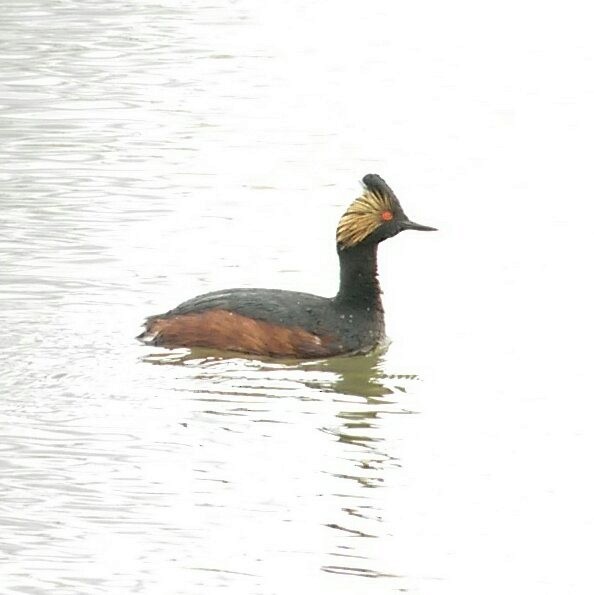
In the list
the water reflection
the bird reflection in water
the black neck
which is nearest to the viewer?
the bird reflection in water

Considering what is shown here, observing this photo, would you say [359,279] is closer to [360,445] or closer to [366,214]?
[366,214]

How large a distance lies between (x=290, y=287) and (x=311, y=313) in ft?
6.51

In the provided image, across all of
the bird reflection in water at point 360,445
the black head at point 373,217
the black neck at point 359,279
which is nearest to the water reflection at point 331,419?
the bird reflection in water at point 360,445

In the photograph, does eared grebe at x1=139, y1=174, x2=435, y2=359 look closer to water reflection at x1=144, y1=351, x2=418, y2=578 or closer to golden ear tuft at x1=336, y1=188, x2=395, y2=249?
golden ear tuft at x1=336, y1=188, x2=395, y2=249

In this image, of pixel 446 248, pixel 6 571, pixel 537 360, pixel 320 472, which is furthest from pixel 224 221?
pixel 6 571

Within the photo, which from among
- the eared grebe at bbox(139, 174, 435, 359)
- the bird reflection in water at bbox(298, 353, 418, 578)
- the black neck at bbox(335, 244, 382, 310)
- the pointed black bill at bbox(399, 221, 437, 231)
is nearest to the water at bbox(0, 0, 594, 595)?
the bird reflection in water at bbox(298, 353, 418, 578)

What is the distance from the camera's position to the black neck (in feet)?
47.5

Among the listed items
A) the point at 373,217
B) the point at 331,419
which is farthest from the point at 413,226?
the point at 331,419

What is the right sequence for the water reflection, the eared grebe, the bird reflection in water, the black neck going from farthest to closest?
the black neck
the eared grebe
the water reflection
the bird reflection in water

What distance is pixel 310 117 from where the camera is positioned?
76.7 ft

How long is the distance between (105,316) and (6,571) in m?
5.46

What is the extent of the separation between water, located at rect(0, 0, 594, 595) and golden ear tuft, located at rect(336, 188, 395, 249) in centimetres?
84

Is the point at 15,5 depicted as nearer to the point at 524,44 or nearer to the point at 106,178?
the point at 524,44

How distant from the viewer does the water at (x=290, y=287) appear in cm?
1002
